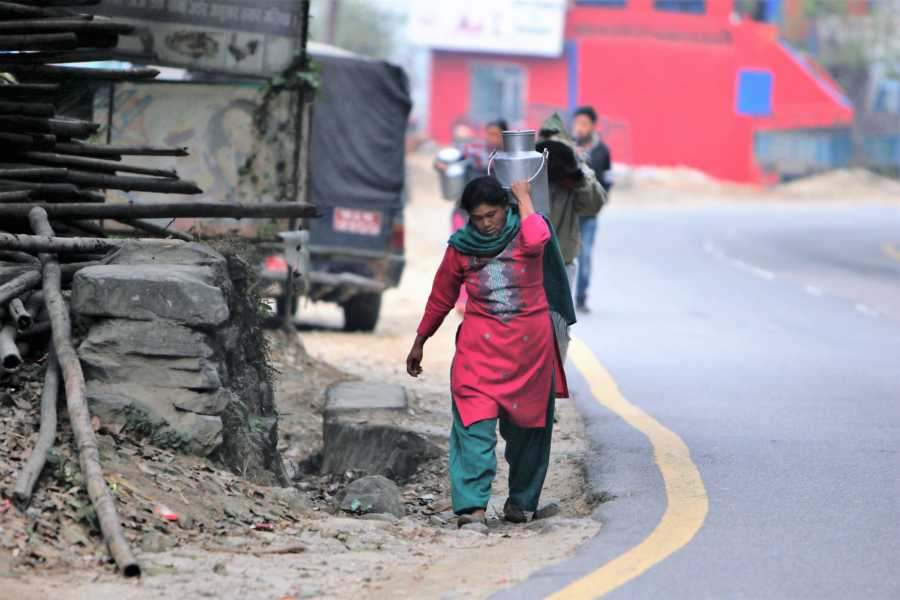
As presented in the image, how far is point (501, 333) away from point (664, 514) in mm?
1021

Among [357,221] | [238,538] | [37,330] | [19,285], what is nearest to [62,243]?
[19,285]

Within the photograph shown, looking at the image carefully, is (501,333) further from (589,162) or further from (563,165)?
(589,162)

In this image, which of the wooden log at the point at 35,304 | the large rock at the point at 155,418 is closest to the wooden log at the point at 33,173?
the wooden log at the point at 35,304

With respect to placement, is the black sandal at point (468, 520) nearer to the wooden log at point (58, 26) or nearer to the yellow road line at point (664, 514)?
the yellow road line at point (664, 514)

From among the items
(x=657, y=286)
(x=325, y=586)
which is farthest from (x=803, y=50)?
(x=325, y=586)

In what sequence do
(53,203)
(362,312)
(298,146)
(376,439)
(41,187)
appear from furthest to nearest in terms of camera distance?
(362,312) < (298,146) < (376,439) < (53,203) < (41,187)

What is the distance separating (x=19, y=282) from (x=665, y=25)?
5330 cm

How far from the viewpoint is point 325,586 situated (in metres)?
5.82

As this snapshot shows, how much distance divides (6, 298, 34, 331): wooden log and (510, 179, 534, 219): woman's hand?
81.7 inches

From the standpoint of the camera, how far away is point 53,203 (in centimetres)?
804

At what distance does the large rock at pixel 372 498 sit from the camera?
777 cm

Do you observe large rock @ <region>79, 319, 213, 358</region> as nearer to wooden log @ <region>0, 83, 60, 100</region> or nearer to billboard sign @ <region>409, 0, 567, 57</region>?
wooden log @ <region>0, 83, 60, 100</region>

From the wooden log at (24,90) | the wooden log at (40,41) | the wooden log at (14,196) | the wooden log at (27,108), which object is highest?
the wooden log at (40,41)

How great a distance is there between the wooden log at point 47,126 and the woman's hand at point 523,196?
7.51 feet
